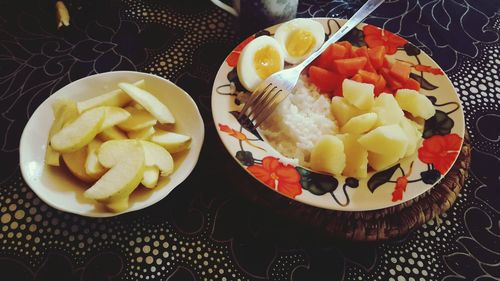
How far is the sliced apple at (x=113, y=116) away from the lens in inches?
30.3

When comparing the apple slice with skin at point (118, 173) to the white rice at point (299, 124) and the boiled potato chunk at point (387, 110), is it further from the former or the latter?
the boiled potato chunk at point (387, 110)

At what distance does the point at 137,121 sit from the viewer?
2.64 feet

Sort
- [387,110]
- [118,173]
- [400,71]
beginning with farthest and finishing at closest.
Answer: [400,71], [387,110], [118,173]

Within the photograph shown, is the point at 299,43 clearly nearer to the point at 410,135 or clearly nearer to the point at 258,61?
the point at 258,61

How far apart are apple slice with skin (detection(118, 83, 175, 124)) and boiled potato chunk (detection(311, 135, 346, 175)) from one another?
11.6 inches

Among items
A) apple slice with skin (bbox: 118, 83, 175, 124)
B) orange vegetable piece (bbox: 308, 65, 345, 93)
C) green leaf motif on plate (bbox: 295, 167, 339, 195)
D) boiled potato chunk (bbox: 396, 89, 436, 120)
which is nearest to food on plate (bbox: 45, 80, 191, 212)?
apple slice with skin (bbox: 118, 83, 175, 124)

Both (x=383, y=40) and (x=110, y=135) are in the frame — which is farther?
(x=383, y=40)

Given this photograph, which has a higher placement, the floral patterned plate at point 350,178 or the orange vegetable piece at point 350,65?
the orange vegetable piece at point 350,65

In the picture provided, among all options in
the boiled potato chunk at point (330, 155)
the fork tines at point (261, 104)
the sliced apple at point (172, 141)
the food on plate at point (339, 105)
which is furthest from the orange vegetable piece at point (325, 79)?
the sliced apple at point (172, 141)

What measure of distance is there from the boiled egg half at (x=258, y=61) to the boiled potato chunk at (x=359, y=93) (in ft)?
0.54

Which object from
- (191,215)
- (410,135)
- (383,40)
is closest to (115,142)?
(191,215)

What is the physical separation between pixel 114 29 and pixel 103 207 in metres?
0.59

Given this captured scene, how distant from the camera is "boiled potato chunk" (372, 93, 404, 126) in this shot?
31.4 inches

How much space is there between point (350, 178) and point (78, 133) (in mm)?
493
